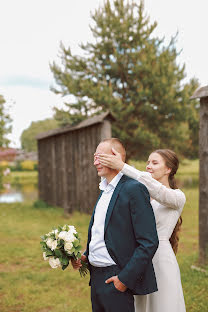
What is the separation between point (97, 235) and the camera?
2471 millimetres

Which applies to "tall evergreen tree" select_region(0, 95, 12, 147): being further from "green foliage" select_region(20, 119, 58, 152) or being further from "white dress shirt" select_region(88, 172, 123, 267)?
"green foliage" select_region(20, 119, 58, 152)

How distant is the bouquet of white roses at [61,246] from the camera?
2.56 m

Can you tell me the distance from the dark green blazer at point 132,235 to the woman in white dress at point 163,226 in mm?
214

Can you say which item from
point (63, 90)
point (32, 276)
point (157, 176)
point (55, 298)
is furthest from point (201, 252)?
point (63, 90)

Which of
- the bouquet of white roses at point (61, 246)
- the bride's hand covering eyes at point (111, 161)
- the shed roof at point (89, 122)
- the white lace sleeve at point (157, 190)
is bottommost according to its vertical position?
the bouquet of white roses at point (61, 246)

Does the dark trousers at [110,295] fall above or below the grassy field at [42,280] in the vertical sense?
above

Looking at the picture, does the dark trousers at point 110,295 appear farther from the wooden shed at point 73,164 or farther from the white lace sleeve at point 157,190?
the wooden shed at point 73,164

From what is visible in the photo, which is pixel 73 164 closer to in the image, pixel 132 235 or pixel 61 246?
pixel 61 246

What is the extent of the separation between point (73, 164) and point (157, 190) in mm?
7966

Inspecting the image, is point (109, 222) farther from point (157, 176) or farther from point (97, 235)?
point (157, 176)

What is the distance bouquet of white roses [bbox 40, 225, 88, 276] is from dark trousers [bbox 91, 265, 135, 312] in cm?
27

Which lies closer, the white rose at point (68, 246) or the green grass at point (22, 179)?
the white rose at point (68, 246)

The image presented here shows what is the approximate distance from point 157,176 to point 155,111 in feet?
43.0

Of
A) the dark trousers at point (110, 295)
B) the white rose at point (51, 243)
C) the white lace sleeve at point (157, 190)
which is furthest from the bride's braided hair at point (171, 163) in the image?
the white rose at point (51, 243)
